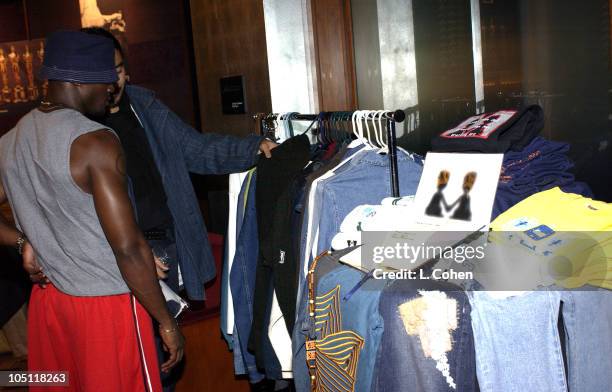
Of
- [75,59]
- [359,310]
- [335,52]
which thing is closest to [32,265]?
[75,59]

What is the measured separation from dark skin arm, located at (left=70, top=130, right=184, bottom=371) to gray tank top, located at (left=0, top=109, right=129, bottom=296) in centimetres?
3

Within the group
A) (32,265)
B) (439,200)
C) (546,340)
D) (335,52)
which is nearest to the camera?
(546,340)

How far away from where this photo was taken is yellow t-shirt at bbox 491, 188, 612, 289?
1.61 metres

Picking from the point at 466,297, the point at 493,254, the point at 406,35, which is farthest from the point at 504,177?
the point at 406,35

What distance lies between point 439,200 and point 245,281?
115 cm

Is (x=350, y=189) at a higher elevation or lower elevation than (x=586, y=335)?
higher

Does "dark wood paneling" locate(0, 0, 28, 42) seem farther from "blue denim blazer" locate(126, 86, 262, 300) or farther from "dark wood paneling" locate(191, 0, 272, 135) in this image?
"blue denim blazer" locate(126, 86, 262, 300)

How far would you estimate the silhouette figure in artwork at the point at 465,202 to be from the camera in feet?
6.07

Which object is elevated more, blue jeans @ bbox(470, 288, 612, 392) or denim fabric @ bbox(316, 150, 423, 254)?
denim fabric @ bbox(316, 150, 423, 254)

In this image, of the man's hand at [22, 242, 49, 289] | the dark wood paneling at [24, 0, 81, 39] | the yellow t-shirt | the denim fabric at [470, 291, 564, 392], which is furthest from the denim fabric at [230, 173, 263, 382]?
the dark wood paneling at [24, 0, 81, 39]

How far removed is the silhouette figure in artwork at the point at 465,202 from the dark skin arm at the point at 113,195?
95 cm

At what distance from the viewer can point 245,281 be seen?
2.82m

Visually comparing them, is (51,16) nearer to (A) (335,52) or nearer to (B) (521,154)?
(A) (335,52)

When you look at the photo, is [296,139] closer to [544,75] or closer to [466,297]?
[544,75]
